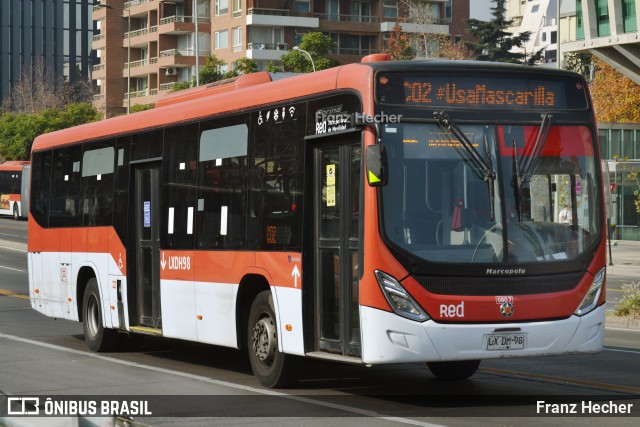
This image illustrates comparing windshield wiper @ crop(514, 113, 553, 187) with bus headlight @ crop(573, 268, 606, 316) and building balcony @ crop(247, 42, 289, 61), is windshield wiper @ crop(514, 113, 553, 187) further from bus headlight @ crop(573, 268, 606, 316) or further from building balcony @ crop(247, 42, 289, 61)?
building balcony @ crop(247, 42, 289, 61)

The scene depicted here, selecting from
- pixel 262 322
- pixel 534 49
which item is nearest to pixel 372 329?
pixel 262 322

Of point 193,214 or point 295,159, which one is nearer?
point 295,159

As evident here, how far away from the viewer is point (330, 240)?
11.9 metres

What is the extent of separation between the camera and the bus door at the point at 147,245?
15.9 meters

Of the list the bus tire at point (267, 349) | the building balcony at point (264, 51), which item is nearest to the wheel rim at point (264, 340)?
the bus tire at point (267, 349)

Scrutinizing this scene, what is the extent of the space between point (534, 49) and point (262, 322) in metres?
153

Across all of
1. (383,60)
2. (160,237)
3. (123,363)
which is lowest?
(123,363)

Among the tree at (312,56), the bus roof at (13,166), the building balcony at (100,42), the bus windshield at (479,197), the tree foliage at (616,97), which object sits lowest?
the bus windshield at (479,197)

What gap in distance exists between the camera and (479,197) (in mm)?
11188

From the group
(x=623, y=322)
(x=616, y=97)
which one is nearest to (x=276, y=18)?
(x=616, y=97)

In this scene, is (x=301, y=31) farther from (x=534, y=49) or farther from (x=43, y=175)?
(x=43, y=175)

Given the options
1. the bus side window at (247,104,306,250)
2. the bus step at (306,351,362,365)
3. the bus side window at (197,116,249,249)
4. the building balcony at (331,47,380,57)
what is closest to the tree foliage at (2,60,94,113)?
the building balcony at (331,47,380,57)

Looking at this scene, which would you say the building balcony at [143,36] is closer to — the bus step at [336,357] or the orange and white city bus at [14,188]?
the orange and white city bus at [14,188]

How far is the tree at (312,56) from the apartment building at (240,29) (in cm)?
1726
